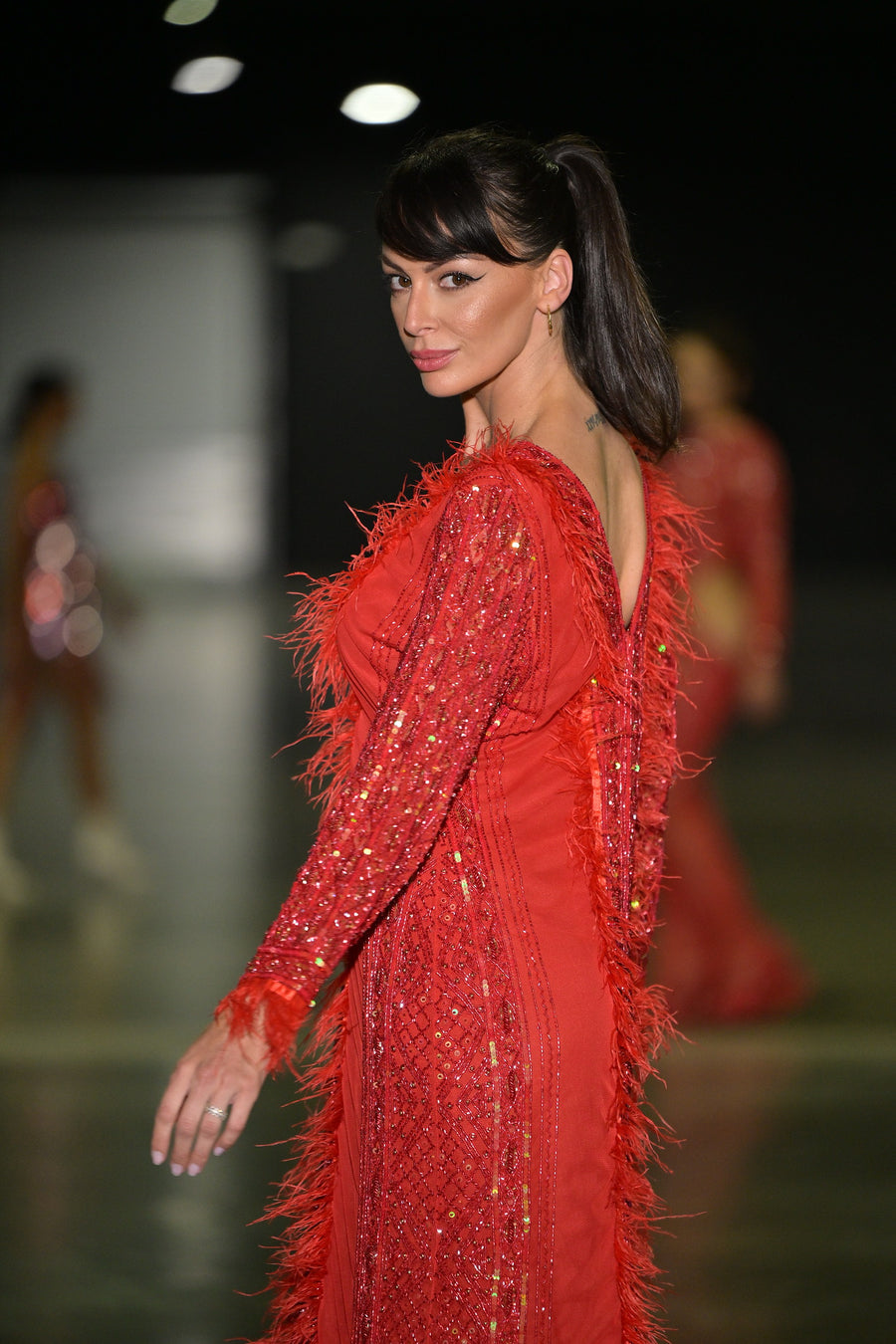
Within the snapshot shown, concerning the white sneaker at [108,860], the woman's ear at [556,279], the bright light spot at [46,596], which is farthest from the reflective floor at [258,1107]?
the woman's ear at [556,279]

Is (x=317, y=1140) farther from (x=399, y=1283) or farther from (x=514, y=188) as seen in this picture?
(x=514, y=188)

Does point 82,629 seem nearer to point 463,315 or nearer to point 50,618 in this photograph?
point 50,618

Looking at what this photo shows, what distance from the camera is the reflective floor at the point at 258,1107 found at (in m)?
2.39

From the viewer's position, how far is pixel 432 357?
1504 mm

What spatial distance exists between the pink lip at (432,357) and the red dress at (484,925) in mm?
100

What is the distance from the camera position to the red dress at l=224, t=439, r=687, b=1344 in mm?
1308

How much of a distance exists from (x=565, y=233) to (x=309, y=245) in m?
11.3

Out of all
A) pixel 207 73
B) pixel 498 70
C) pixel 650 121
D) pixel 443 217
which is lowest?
pixel 443 217

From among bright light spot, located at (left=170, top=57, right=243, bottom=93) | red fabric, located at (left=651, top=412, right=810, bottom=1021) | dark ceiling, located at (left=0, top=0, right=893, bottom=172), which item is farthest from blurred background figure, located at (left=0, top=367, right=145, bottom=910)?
red fabric, located at (left=651, top=412, right=810, bottom=1021)

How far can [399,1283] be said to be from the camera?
143 centimetres

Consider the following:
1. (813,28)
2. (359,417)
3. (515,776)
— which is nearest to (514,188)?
(515,776)

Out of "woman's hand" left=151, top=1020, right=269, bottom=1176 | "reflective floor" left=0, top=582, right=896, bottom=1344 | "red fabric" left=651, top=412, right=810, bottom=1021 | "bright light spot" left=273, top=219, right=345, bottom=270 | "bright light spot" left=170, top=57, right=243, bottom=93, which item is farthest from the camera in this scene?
"bright light spot" left=273, top=219, right=345, bottom=270

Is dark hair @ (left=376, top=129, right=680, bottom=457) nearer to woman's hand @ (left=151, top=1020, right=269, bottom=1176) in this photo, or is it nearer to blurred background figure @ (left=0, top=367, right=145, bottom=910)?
woman's hand @ (left=151, top=1020, right=269, bottom=1176)

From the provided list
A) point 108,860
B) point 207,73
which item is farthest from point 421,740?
point 207,73
